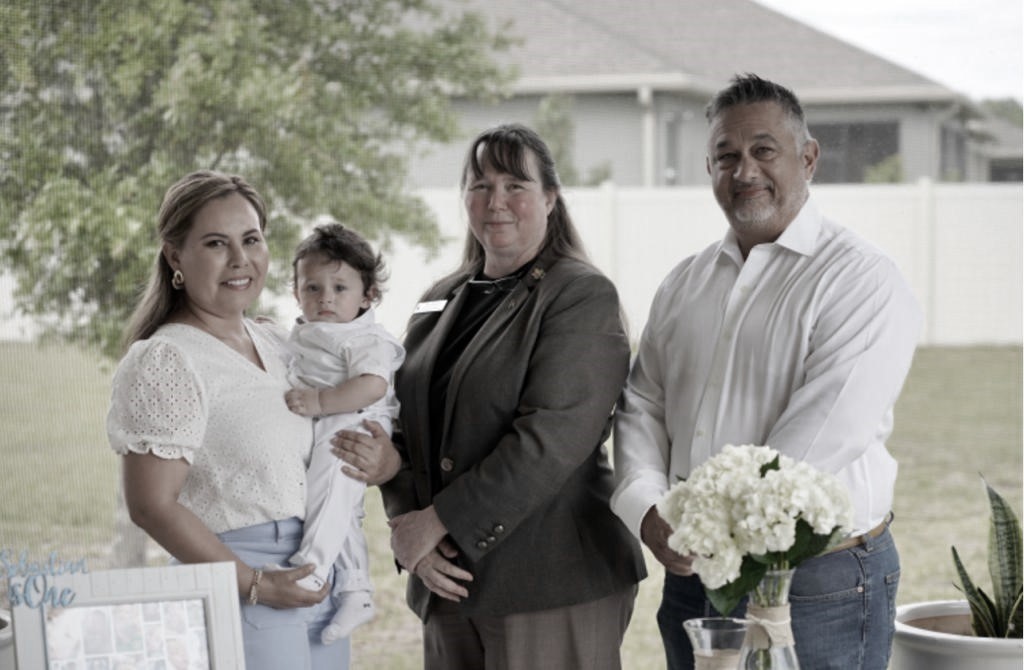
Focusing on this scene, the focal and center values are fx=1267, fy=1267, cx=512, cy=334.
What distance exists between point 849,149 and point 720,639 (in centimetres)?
388

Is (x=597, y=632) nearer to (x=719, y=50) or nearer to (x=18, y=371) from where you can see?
(x=18, y=371)

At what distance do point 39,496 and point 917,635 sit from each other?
3.40m

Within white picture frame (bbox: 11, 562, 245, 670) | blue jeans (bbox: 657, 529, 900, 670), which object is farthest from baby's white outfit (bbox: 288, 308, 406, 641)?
blue jeans (bbox: 657, 529, 900, 670)

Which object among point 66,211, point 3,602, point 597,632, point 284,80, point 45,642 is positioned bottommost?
point 3,602

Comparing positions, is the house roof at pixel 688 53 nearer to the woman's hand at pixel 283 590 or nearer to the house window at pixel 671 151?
the house window at pixel 671 151

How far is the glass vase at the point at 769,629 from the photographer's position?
1651 mm

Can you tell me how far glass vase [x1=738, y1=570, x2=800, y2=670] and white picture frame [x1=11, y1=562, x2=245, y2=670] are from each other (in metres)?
0.72

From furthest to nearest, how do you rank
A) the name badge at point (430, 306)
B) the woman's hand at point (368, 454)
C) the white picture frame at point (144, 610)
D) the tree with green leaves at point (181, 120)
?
the tree with green leaves at point (181, 120) → the name badge at point (430, 306) → the woman's hand at point (368, 454) → the white picture frame at point (144, 610)

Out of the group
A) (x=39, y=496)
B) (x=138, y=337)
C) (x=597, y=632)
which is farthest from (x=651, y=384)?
(x=39, y=496)

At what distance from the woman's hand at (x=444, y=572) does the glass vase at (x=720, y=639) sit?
2.32 ft

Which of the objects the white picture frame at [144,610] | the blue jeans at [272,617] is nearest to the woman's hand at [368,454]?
the blue jeans at [272,617]

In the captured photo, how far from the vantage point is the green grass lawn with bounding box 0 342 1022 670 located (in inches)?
192

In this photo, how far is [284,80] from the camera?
16.2 ft

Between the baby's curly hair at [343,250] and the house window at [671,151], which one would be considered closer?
the baby's curly hair at [343,250]
